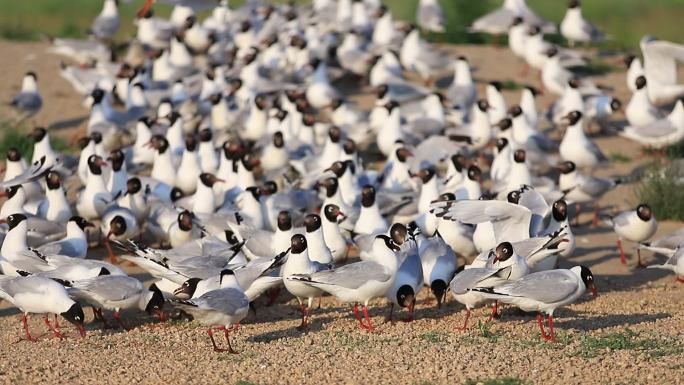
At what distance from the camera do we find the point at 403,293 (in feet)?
38.5

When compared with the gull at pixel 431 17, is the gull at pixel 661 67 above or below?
above

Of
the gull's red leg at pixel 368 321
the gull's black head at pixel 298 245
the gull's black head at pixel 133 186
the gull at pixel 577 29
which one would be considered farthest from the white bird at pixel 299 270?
the gull at pixel 577 29

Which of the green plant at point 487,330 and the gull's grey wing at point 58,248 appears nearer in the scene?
the green plant at point 487,330

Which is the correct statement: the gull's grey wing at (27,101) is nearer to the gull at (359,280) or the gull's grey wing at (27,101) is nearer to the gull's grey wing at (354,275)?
the gull at (359,280)

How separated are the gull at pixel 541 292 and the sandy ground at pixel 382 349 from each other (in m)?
0.23

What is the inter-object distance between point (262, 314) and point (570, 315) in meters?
2.75

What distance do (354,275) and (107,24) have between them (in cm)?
1424

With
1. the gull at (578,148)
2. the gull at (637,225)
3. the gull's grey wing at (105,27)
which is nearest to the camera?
the gull at (637,225)

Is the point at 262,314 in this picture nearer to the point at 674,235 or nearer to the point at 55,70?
the point at 674,235

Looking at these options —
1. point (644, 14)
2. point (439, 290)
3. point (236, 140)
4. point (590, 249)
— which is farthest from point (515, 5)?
point (439, 290)

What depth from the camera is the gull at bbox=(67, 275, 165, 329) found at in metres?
11.5

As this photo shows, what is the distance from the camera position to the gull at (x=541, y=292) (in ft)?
35.8

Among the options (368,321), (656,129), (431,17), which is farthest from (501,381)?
(431,17)

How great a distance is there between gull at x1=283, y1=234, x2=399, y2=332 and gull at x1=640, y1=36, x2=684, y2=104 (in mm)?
7294
